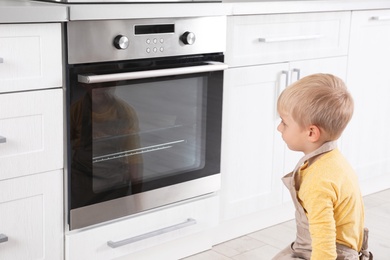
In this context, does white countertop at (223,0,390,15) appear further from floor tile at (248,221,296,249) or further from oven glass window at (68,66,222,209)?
floor tile at (248,221,296,249)

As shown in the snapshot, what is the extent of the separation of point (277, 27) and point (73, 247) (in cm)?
116

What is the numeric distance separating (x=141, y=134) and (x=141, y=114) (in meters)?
0.07

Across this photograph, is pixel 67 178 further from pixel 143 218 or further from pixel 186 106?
pixel 186 106

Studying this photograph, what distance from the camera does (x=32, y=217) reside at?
6.94 ft

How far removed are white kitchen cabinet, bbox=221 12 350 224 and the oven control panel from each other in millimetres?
130

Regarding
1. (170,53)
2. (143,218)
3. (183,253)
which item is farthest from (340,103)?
(183,253)

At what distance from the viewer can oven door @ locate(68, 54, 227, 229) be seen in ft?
7.13

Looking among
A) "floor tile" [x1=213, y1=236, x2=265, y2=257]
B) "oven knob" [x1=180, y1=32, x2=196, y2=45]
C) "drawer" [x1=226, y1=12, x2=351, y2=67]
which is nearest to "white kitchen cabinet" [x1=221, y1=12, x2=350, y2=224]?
"drawer" [x1=226, y1=12, x2=351, y2=67]

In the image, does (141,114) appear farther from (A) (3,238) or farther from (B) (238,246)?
(B) (238,246)

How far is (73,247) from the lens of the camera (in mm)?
2230

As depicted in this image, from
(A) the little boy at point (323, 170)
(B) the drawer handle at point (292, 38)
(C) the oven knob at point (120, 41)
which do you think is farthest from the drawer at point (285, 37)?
(A) the little boy at point (323, 170)

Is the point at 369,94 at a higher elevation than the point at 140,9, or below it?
below

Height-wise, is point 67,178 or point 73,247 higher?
point 67,178

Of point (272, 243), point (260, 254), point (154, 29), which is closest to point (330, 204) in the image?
point (154, 29)
